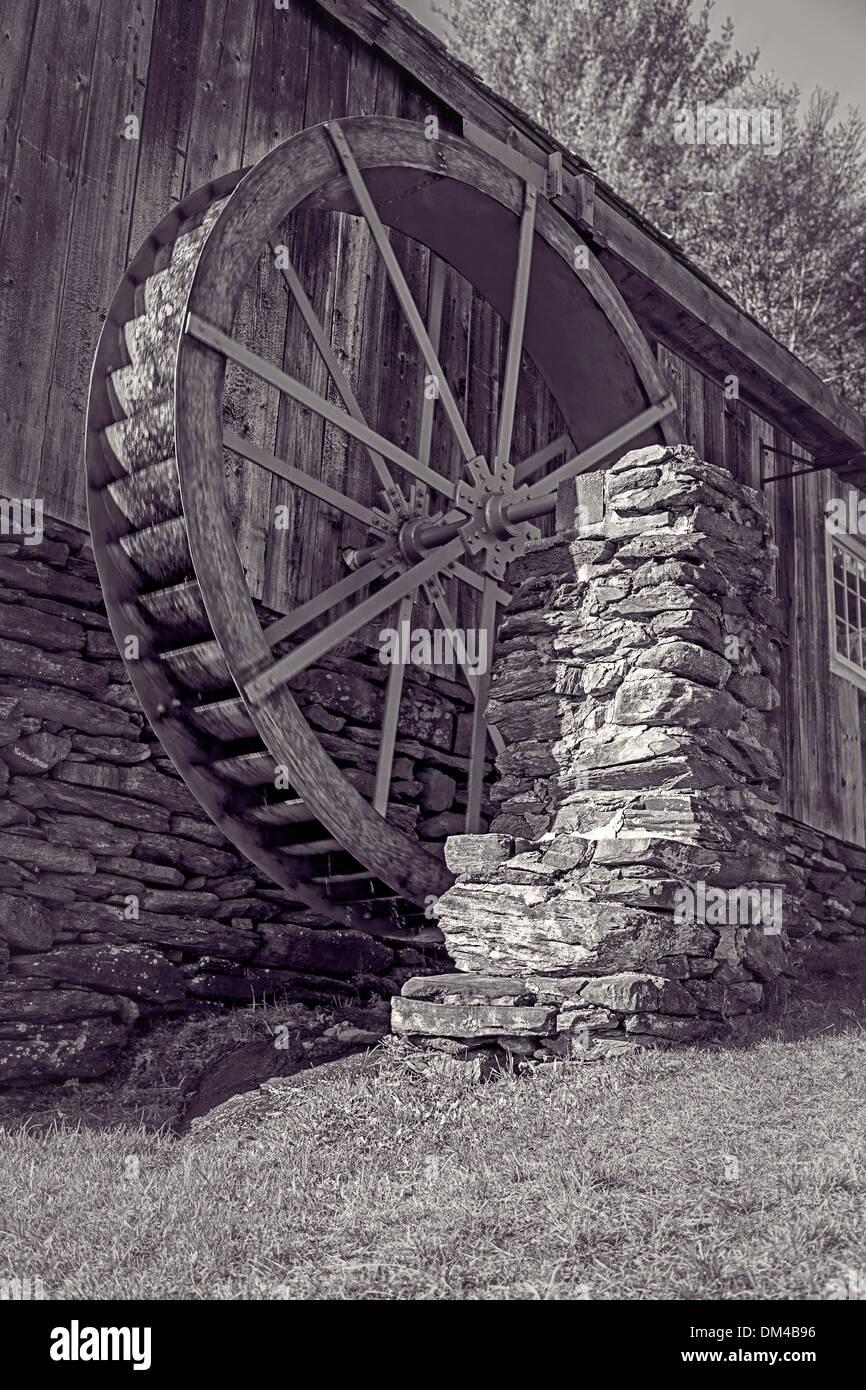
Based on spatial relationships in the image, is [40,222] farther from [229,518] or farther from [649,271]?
[649,271]

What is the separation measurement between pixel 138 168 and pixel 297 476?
1.54 meters

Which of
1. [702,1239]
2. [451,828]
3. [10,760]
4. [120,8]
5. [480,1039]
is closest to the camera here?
[702,1239]

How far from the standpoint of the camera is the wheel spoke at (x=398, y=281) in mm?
5793

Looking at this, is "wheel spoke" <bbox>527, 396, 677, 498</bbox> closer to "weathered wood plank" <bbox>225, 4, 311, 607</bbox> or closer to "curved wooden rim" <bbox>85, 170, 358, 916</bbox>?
"weathered wood plank" <bbox>225, 4, 311, 607</bbox>

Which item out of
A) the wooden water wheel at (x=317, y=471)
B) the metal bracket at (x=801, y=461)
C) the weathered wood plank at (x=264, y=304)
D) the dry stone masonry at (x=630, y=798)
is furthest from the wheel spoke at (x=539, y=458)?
the metal bracket at (x=801, y=461)

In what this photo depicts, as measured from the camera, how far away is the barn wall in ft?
17.0

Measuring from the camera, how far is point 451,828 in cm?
678

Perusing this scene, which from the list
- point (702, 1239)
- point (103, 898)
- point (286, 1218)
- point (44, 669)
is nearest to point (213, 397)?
point (44, 669)

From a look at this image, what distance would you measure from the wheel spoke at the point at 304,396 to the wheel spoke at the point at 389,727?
62cm

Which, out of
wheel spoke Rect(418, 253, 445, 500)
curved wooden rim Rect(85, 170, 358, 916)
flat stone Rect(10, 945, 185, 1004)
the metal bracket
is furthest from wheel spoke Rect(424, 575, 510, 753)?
the metal bracket

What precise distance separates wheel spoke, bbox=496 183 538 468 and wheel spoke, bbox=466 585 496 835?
819 millimetres

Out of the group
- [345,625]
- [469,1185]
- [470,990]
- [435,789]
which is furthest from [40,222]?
[469,1185]

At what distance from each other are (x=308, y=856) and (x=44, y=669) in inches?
52.7

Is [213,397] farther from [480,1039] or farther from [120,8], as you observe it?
[480,1039]
